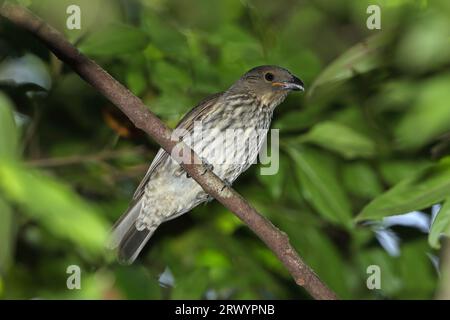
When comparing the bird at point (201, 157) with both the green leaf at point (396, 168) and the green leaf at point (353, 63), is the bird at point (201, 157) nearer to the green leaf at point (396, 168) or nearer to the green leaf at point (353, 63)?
the green leaf at point (396, 168)

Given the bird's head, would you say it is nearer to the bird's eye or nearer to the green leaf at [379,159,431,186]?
the bird's eye

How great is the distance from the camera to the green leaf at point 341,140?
14.0 ft

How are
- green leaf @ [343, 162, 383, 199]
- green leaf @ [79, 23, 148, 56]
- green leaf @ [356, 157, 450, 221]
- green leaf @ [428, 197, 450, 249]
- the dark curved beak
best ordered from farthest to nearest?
green leaf @ [343, 162, 383, 199]
the dark curved beak
green leaf @ [79, 23, 148, 56]
green leaf @ [356, 157, 450, 221]
green leaf @ [428, 197, 450, 249]

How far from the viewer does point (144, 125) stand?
267 cm

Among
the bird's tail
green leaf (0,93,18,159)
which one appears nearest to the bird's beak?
the bird's tail

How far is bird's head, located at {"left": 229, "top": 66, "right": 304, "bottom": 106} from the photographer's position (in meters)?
5.00

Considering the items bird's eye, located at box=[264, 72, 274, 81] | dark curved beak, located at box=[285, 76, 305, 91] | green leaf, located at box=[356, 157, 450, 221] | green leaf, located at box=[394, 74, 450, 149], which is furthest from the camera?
bird's eye, located at box=[264, 72, 274, 81]

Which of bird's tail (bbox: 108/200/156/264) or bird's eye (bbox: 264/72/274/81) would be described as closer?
bird's tail (bbox: 108/200/156/264)

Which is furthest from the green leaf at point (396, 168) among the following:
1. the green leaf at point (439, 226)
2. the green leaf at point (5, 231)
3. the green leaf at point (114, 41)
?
the green leaf at point (5, 231)

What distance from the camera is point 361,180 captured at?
16.3 feet

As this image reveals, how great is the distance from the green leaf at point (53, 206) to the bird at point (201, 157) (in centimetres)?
316

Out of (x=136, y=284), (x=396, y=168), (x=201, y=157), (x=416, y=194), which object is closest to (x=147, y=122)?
(x=416, y=194)

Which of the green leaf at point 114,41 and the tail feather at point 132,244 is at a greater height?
the green leaf at point 114,41
